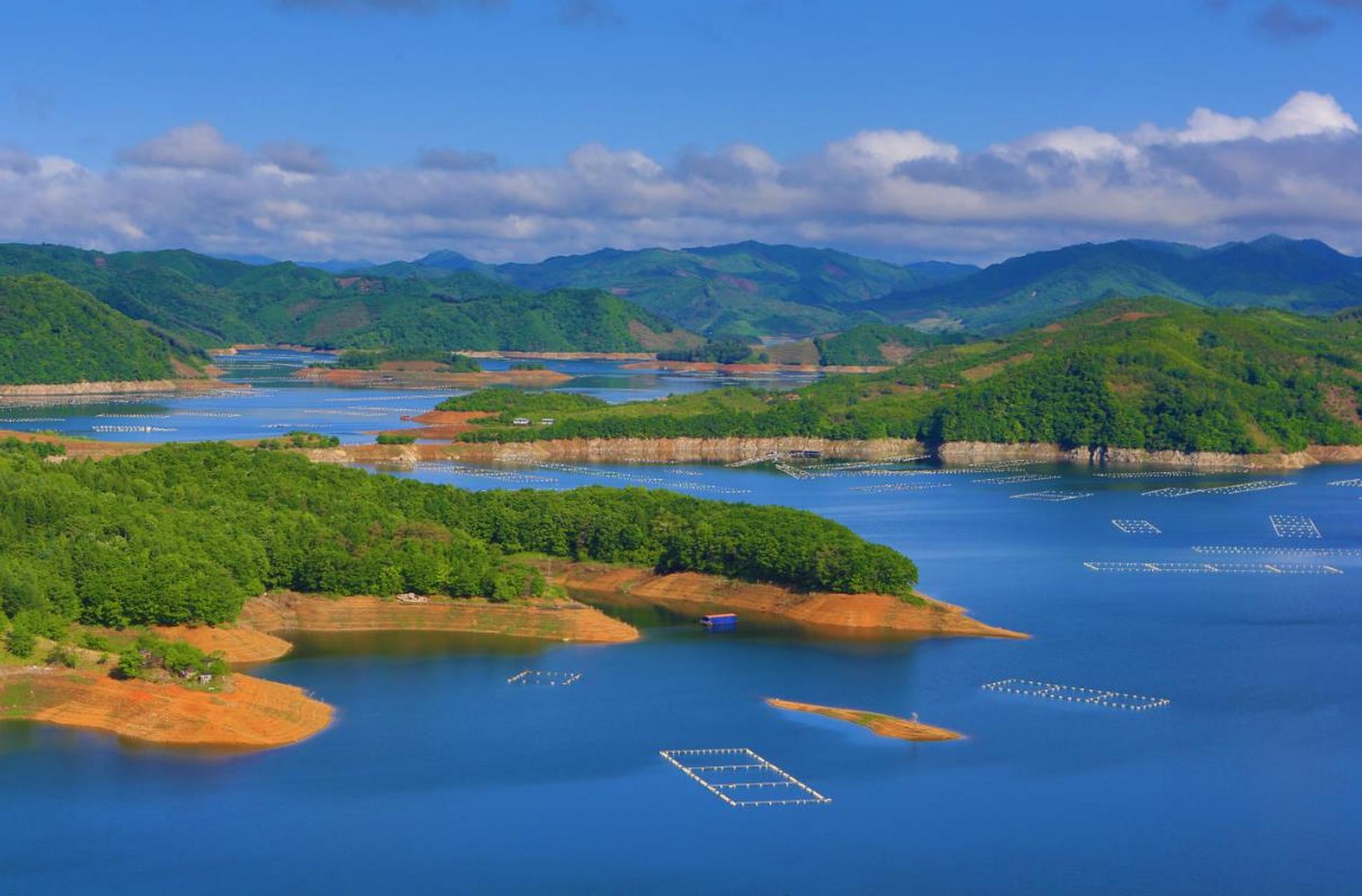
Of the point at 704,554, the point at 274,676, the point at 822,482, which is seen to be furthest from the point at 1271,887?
the point at 822,482

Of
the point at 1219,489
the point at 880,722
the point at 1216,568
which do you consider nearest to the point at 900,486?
the point at 1219,489

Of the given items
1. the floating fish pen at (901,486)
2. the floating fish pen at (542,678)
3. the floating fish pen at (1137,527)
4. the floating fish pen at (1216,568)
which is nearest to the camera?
the floating fish pen at (542,678)

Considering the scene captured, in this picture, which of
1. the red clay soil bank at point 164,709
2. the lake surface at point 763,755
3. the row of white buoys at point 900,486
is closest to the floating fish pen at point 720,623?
the lake surface at point 763,755

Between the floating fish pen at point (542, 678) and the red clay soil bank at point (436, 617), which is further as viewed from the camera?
the red clay soil bank at point (436, 617)

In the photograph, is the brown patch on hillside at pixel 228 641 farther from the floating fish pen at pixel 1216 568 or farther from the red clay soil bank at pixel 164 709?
→ the floating fish pen at pixel 1216 568

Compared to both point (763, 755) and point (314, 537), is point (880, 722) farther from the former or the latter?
point (314, 537)

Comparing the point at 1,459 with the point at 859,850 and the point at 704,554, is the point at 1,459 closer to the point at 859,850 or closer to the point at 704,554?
the point at 704,554

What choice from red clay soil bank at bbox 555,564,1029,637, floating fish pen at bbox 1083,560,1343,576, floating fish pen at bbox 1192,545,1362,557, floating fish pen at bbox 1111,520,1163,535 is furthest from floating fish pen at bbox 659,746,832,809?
floating fish pen at bbox 1111,520,1163,535

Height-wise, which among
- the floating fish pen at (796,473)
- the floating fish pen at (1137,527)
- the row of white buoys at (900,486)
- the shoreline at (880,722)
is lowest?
the shoreline at (880,722)
